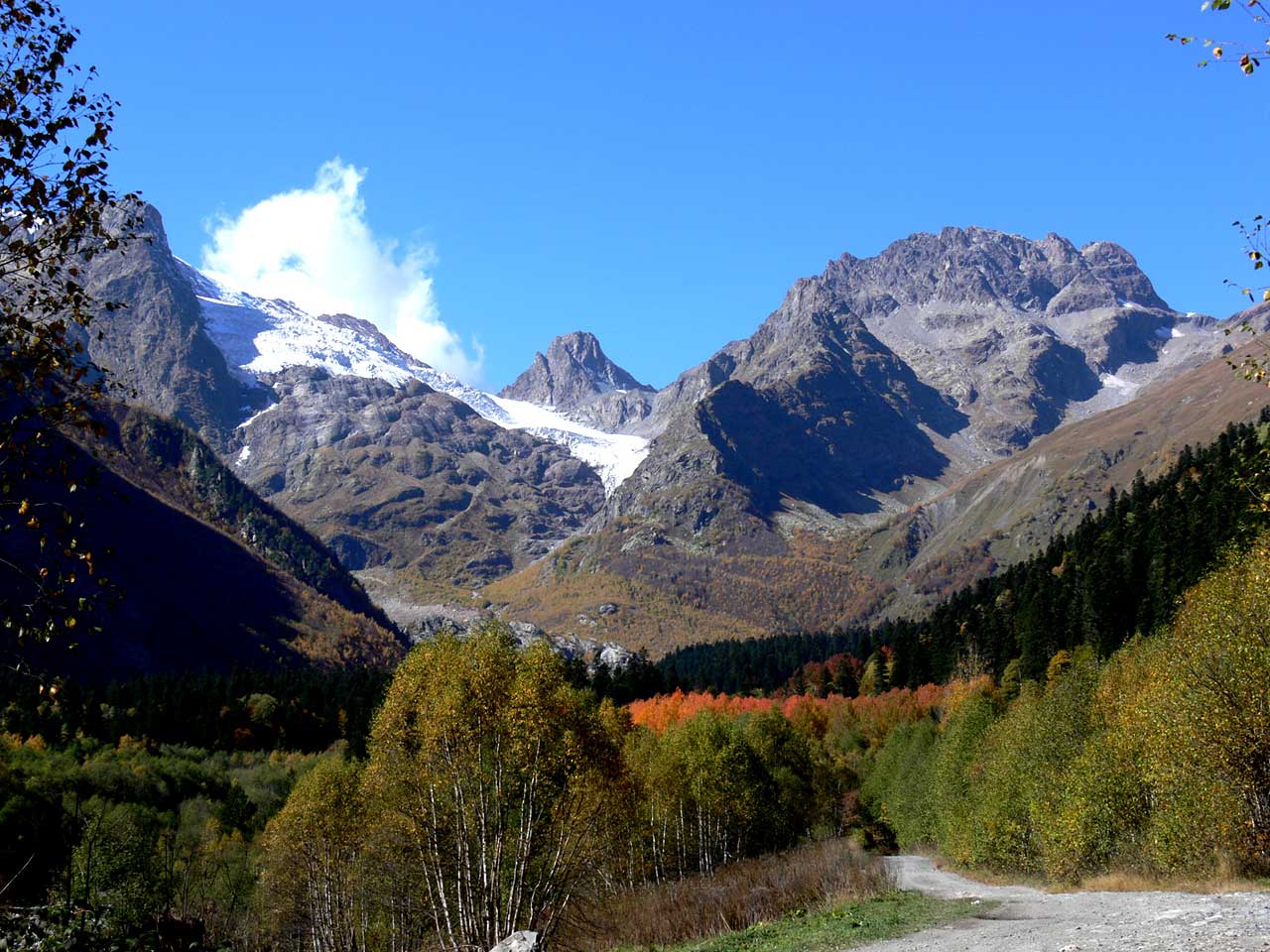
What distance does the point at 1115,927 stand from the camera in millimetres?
29141

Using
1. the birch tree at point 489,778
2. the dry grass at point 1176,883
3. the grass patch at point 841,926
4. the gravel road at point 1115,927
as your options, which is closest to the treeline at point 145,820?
the birch tree at point 489,778

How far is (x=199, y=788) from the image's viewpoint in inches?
4579

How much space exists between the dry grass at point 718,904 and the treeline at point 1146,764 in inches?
481

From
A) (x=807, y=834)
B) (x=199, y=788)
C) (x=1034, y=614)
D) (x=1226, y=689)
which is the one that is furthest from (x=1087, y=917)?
(x=1034, y=614)

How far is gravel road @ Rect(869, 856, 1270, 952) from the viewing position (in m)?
24.9

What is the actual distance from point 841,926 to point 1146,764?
18.2 m

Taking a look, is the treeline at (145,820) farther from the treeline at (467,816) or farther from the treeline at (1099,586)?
the treeline at (1099,586)

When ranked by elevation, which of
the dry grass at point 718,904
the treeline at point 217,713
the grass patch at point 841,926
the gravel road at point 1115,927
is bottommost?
the dry grass at point 718,904

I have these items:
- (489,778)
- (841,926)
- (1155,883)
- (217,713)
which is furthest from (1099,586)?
(217,713)

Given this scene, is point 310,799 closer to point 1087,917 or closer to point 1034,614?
point 1087,917

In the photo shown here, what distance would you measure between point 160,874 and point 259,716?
76.5 m

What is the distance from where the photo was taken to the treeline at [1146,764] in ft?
133

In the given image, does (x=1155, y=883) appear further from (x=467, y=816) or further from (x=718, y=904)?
(x=467, y=816)

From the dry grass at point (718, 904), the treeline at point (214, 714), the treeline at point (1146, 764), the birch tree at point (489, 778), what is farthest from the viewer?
the treeline at point (214, 714)
